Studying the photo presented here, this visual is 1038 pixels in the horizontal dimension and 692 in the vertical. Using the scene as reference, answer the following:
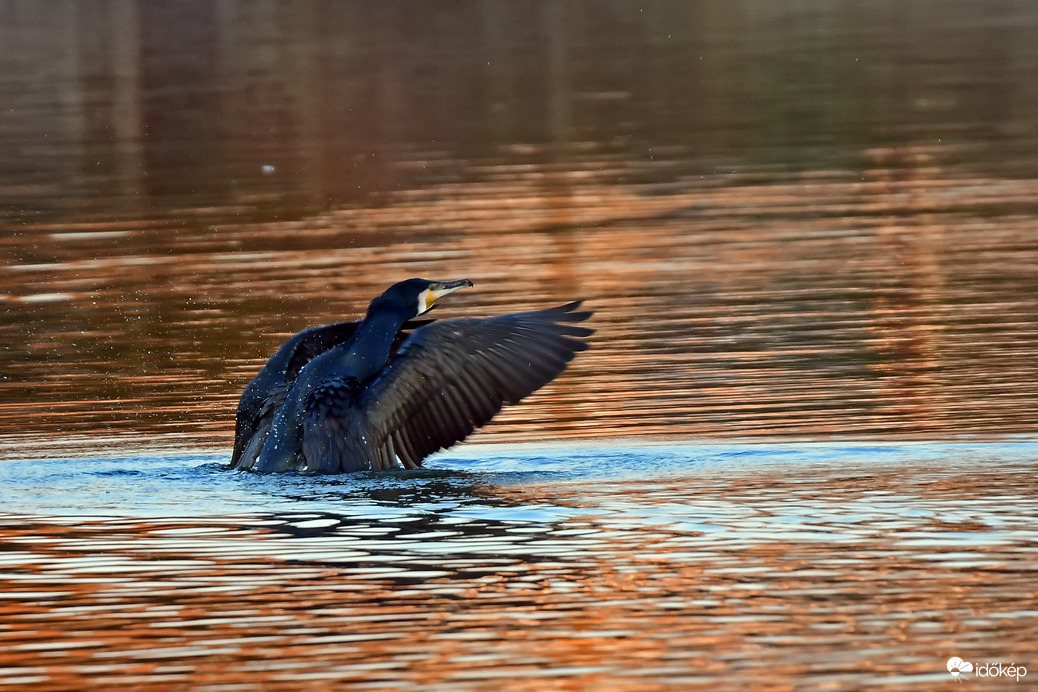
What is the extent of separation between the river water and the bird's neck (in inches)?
21.7

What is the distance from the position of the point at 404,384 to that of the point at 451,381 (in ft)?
0.80

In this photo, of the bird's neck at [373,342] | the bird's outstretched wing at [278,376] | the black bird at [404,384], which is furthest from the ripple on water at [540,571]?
the bird's neck at [373,342]

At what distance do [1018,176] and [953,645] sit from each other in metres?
14.1

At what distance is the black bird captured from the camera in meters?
9.69

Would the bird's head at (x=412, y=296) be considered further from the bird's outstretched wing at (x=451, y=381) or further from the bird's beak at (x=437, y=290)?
the bird's outstretched wing at (x=451, y=381)

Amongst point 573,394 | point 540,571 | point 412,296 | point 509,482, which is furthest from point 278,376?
point 540,571

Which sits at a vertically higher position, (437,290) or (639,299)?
(437,290)

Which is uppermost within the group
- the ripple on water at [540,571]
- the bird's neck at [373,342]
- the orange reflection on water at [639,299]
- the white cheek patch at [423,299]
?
the white cheek patch at [423,299]

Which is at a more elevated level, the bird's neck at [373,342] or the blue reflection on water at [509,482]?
the bird's neck at [373,342]

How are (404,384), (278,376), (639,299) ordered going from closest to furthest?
1. (404,384)
2. (278,376)
3. (639,299)

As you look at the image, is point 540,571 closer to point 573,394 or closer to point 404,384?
point 404,384

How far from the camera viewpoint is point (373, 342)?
9789mm

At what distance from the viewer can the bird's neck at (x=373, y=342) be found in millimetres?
9781

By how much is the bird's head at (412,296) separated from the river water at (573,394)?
814mm
